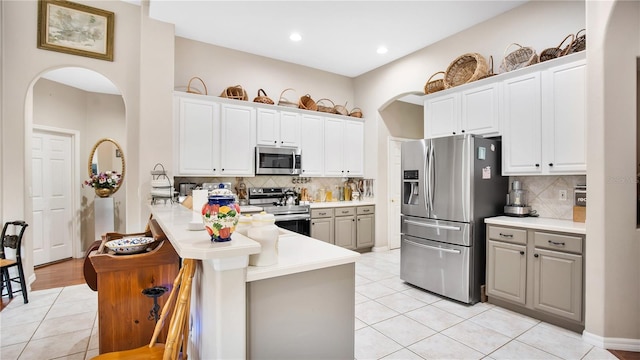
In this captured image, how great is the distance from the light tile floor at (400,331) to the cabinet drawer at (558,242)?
74 cm

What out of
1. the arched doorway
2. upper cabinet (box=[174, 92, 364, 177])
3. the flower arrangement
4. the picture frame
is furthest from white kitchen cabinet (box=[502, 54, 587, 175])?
the flower arrangement

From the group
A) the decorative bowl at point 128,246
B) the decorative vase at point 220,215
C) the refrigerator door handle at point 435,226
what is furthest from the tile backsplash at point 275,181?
the decorative vase at point 220,215

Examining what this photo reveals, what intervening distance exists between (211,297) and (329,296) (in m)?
0.62

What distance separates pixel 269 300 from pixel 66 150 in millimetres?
5718

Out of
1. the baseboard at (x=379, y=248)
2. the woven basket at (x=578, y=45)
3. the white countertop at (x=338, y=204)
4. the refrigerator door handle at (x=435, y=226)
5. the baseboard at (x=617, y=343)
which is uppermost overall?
the woven basket at (x=578, y=45)

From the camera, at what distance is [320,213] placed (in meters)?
5.04

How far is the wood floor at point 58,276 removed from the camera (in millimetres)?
3891

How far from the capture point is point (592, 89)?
2.61 metres

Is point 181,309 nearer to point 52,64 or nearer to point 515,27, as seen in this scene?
point 52,64

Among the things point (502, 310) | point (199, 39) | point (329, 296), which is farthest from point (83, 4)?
point (502, 310)

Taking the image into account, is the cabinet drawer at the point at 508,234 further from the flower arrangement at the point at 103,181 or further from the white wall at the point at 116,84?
the flower arrangement at the point at 103,181

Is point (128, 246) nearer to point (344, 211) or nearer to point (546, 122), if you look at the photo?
point (344, 211)

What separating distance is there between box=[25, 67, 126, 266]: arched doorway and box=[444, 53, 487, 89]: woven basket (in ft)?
15.6

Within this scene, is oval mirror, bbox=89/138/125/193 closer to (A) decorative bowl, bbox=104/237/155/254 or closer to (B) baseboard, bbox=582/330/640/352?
(A) decorative bowl, bbox=104/237/155/254
